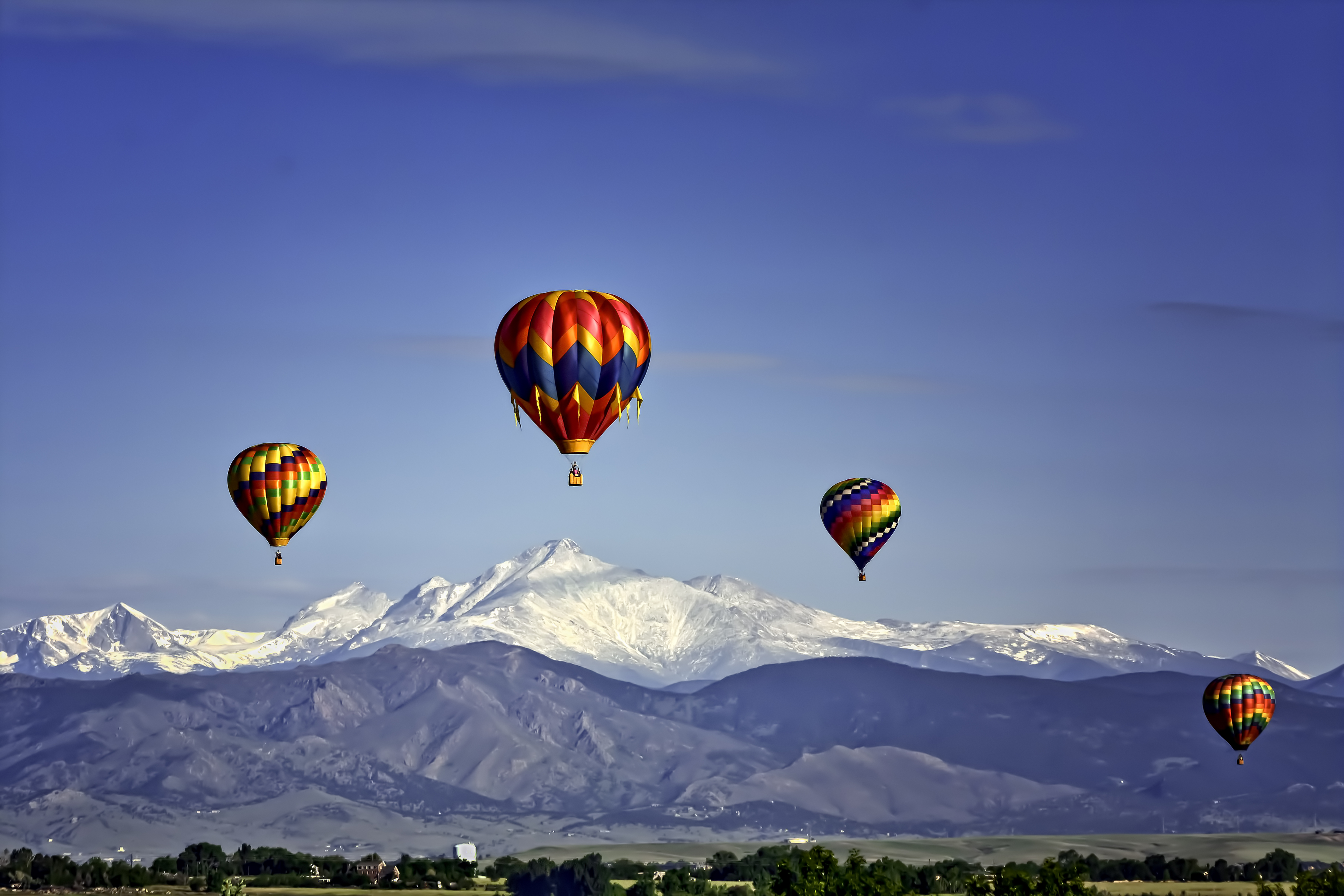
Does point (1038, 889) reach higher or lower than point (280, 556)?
lower

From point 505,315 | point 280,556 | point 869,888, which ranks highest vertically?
point 505,315

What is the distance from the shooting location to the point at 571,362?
155125 mm

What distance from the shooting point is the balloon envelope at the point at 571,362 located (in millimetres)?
154750

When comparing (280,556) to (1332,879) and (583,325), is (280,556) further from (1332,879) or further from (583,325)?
(1332,879)

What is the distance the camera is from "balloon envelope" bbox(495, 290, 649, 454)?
155 meters

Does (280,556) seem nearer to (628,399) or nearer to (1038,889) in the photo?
(628,399)

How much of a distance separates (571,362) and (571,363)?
0.12ft

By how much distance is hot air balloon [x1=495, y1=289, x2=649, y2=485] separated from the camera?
6093 inches

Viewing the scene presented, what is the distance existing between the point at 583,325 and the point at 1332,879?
71829 mm

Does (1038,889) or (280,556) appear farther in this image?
(280,556)

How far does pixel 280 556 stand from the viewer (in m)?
193

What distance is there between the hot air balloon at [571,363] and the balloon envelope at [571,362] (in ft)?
0.12

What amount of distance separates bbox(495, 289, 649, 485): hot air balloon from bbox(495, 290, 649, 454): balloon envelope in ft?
0.12

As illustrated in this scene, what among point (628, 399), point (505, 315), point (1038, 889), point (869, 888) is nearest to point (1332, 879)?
point (1038, 889)
